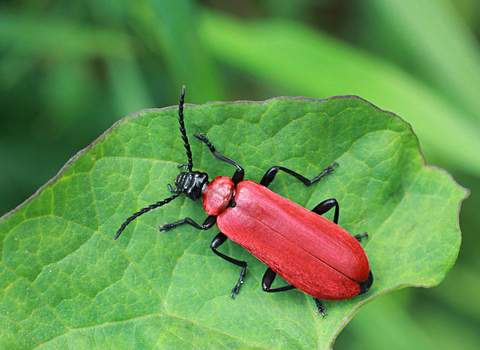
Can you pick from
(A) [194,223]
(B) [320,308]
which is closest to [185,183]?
(A) [194,223]

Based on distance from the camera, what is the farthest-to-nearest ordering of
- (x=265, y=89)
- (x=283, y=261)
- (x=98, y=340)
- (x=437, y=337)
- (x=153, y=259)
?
(x=265, y=89) → (x=437, y=337) → (x=283, y=261) → (x=153, y=259) → (x=98, y=340)

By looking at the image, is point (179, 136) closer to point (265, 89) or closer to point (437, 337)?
point (265, 89)

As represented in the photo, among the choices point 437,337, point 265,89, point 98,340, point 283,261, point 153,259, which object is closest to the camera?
point 98,340

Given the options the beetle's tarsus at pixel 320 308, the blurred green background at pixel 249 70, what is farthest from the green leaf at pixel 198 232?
the blurred green background at pixel 249 70

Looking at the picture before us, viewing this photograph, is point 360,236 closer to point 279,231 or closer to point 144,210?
point 279,231

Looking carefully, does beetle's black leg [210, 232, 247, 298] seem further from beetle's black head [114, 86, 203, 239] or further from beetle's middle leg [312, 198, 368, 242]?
beetle's middle leg [312, 198, 368, 242]

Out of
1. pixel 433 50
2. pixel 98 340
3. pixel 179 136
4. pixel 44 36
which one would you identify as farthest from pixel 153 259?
pixel 433 50

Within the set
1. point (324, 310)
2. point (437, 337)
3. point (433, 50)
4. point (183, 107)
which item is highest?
point (433, 50)
